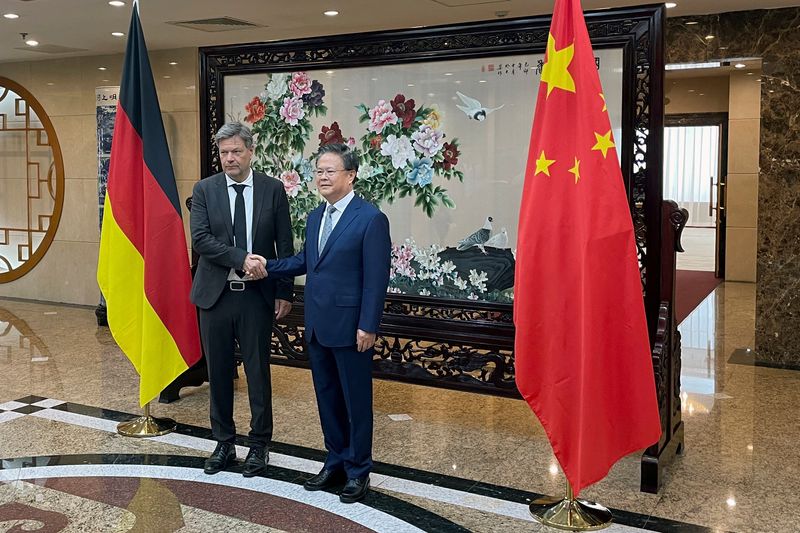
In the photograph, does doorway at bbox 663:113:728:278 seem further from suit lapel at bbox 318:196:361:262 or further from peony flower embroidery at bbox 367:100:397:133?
suit lapel at bbox 318:196:361:262

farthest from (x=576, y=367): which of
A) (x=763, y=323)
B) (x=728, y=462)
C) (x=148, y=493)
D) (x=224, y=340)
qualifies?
(x=763, y=323)

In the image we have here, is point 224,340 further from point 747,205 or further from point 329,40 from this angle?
point 747,205

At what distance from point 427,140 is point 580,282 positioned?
1.82 metres

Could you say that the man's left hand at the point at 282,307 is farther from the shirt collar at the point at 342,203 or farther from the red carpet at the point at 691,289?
the red carpet at the point at 691,289

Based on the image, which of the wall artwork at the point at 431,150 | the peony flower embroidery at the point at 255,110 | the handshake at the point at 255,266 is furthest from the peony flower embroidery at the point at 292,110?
the handshake at the point at 255,266

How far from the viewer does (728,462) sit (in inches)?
173

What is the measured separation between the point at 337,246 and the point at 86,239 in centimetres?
725

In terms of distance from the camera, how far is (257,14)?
23.5 ft

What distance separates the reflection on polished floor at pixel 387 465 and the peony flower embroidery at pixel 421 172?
154 cm

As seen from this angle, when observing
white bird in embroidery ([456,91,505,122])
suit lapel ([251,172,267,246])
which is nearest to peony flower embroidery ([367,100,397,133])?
white bird in embroidery ([456,91,505,122])

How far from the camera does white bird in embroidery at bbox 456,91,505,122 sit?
4.79m

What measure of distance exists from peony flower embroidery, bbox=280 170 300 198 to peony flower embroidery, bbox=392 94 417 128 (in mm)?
844

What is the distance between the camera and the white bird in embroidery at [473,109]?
4.79 meters

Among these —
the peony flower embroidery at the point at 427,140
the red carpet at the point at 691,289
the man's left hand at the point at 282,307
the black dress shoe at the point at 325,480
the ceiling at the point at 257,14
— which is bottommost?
the black dress shoe at the point at 325,480
